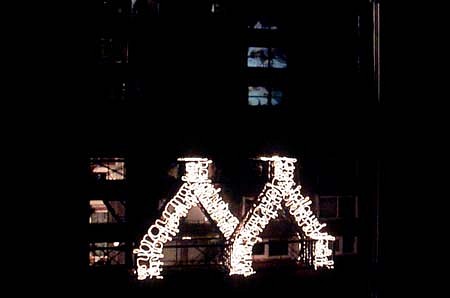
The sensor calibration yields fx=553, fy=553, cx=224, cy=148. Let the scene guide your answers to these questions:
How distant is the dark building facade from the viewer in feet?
34.7

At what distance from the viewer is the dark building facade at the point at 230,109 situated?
34.7 ft

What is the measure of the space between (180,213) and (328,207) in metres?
3.91

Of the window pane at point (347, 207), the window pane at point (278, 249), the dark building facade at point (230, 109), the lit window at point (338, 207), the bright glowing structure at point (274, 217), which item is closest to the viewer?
the bright glowing structure at point (274, 217)

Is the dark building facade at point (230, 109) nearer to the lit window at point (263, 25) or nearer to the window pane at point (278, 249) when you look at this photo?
the lit window at point (263, 25)

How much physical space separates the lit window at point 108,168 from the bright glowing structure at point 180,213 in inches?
85.1

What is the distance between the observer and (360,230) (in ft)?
37.3

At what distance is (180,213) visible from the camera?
931cm

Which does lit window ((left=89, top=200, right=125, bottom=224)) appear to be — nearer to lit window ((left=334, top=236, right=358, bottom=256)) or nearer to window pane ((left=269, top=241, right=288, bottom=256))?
window pane ((left=269, top=241, right=288, bottom=256))

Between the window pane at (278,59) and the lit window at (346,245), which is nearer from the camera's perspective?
the window pane at (278,59)

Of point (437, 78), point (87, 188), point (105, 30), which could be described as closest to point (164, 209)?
point (87, 188)

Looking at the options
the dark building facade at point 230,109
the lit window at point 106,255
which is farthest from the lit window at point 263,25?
the lit window at point 106,255

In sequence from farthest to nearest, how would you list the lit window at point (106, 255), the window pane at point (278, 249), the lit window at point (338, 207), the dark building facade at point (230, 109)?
the lit window at point (338, 207), the window pane at point (278, 249), the lit window at point (106, 255), the dark building facade at point (230, 109)

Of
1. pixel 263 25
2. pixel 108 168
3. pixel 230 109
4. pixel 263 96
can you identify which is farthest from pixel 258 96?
pixel 108 168

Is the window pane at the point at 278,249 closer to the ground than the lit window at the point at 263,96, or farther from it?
closer to the ground
